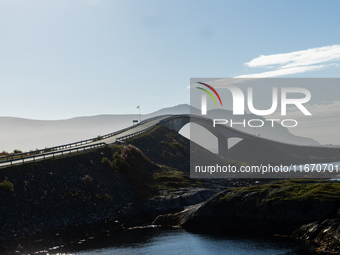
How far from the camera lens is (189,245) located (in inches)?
1287

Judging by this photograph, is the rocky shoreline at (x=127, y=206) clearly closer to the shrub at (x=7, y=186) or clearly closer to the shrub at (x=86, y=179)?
the shrub at (x=86, y=179)

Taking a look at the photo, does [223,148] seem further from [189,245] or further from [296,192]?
[189,245]

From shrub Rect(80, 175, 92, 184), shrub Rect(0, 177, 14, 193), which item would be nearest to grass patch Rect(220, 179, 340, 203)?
shrub Rect(80, 175, 92, 184)

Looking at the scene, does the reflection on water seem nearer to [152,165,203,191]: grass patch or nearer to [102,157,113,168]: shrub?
[152,165,203,191]: grass patch

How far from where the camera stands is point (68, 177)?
47594mm

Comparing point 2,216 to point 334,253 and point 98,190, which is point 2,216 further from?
point 334,253

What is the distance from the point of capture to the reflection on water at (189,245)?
3006cm

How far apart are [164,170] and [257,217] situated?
106 feet

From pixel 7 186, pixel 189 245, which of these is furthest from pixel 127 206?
pixel 189 245

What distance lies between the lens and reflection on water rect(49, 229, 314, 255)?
3006 centimetres

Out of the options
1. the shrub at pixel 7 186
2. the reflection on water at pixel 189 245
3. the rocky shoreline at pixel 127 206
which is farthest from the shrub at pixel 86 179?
the reflection on water at pixel 189 245

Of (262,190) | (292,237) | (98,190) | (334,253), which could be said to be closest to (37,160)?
(98,190)

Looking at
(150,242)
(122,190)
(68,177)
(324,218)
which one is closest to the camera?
(324,218)

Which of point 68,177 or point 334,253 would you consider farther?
point 68,177
